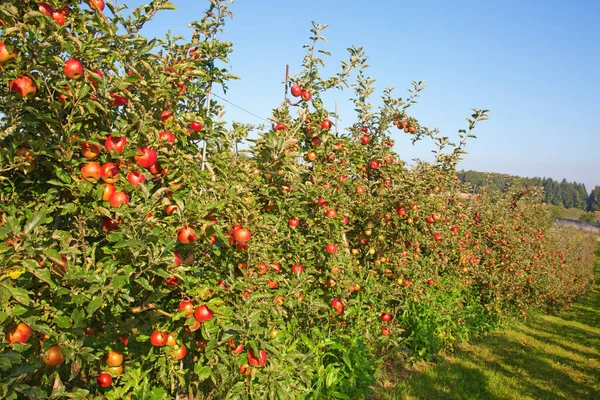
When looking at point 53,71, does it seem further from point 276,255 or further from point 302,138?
point 302,138

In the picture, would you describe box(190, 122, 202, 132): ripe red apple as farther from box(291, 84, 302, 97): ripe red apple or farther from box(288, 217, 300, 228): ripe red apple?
box(291, 84, 302, 97): ripe red apple

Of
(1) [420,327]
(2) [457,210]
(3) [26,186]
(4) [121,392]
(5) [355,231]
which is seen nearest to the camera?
(3) [26,186]

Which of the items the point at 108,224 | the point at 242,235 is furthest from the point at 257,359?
the point at 108,224

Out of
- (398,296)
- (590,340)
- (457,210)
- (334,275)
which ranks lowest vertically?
(590,340)

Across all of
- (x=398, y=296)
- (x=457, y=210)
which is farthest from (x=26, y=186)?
(x=457, y=210)

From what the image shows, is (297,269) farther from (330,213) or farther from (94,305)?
(94,305)

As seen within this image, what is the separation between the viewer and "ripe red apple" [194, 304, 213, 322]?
206cm

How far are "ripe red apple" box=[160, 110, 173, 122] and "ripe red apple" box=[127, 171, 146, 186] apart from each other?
410 mm

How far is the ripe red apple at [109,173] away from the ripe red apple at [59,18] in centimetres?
65

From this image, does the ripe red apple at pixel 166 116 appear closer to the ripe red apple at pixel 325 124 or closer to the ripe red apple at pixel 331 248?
the ripe red apple at pixel 331 248

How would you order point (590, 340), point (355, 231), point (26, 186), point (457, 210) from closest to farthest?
point (26, 186) → point (355, 231) → point (457, 210) → point (590, 340)

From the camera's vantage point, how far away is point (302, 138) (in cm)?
383

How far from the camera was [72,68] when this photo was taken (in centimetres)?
172

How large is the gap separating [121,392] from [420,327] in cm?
409
